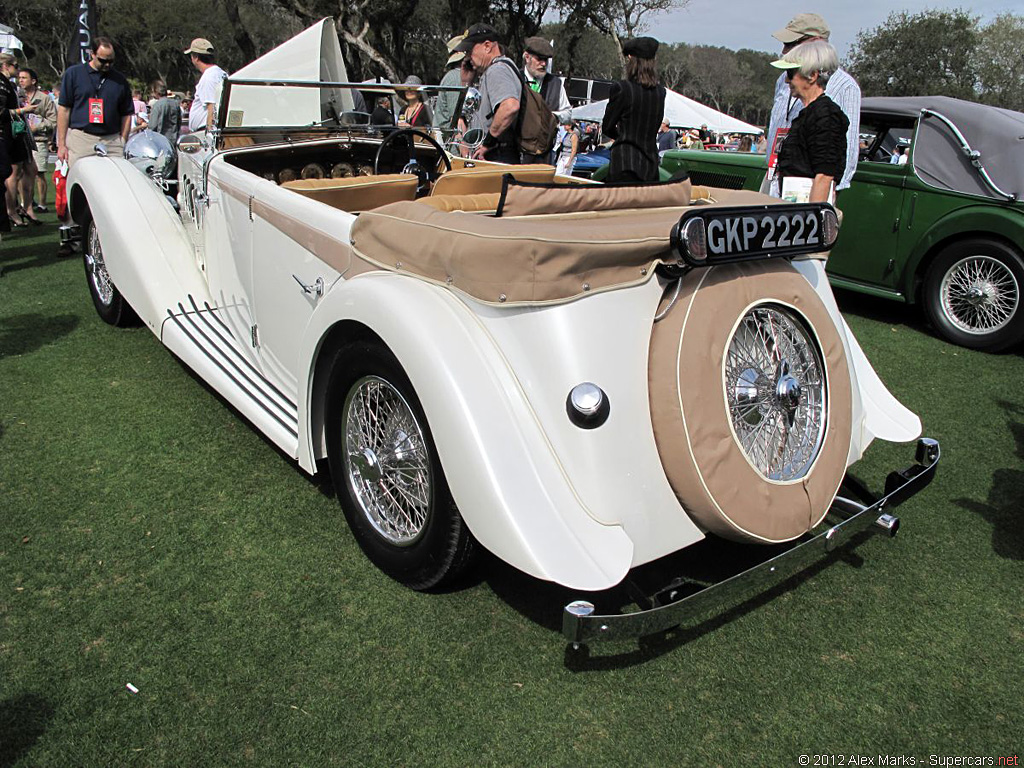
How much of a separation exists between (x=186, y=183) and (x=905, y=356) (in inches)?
189

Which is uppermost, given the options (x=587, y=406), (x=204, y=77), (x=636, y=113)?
(x=204, y=77)

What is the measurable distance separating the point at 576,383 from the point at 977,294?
15.7ft

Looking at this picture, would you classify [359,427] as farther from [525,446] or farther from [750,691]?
[750,691]

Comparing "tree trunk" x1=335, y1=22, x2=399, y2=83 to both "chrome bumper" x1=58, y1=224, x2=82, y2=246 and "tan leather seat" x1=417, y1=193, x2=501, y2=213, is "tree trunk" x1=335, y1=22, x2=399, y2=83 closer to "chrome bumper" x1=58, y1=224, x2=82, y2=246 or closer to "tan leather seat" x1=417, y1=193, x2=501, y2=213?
"chrome bumper" x1=58, y1=224, x2=82, y2=246

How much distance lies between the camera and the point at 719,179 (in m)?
7.11

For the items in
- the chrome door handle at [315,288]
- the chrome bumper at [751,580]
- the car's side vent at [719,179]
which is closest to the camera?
the chrome bumper at [751,580]

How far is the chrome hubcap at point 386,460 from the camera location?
8.07 feet

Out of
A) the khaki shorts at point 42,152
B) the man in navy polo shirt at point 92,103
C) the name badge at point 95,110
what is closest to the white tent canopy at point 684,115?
the khaki shorts at point 42,152

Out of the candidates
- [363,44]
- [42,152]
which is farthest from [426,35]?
[42,152]

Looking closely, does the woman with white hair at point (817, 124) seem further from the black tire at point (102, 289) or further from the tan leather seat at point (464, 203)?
the black tire at point (102, 289)

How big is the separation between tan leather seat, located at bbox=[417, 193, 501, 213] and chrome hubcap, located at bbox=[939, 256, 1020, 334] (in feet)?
13.6

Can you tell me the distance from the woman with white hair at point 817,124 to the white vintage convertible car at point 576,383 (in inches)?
58.2

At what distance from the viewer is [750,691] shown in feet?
7.41

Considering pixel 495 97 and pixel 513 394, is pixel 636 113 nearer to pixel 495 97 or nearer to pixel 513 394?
pixel 495 97
